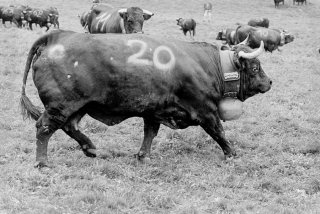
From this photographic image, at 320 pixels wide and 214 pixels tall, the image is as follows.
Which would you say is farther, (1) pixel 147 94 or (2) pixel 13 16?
(2) pixel 13 16

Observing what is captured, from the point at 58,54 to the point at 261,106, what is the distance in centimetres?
570

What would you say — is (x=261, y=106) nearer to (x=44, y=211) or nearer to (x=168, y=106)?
(x=168, y=106)

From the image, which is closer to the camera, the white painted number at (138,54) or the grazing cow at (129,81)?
the grazing cow at (129,81)

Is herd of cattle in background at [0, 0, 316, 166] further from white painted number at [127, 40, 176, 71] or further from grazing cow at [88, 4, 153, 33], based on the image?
grazing cow at [88, 4, 153, 33]

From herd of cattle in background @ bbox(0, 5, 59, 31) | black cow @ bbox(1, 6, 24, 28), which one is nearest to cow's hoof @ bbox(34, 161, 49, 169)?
herd of cattle in background @ bbox(0, 5, 59, 31)

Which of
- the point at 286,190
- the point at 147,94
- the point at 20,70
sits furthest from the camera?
the point at 20,70

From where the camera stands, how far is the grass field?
5.84 meters

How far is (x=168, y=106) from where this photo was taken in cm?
730

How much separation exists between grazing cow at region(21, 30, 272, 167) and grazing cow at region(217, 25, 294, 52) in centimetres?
1300

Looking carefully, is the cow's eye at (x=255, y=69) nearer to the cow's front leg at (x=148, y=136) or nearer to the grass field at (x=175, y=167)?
the grass field at (x=175, y=167)

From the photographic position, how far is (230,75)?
7770 millimetres

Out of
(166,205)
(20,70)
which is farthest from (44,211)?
(20,70)

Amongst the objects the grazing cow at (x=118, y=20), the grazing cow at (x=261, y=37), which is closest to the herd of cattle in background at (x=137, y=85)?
the grazing cow at (x=118, y=20)

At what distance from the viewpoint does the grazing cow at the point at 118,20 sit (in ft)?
47.7
